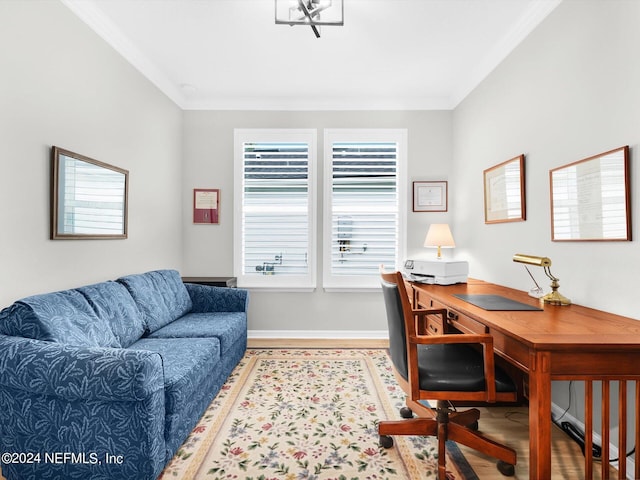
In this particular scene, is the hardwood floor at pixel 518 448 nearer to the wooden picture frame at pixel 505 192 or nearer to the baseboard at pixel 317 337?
the wooden picture frame at pixel 505 192

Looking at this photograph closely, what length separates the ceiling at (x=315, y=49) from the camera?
2359mm

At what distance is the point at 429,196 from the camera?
3.83m

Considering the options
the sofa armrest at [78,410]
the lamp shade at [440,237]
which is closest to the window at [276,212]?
the lamp shade at [440,237]

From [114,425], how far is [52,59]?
216 centimetres

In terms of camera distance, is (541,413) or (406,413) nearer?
(541,413)

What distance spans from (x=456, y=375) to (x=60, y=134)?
271 cm

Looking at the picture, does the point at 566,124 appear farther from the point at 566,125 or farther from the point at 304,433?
the point at 304,433

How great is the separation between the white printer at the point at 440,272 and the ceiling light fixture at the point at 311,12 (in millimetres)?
1872

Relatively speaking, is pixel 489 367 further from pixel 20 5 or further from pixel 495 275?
pixel 20 5

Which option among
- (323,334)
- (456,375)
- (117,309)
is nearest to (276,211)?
(323,334)

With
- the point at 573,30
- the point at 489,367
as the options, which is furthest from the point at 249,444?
the point at 573,30

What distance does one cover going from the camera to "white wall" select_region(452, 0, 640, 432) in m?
1.65

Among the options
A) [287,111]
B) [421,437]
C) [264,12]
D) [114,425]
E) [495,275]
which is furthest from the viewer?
[287,111]

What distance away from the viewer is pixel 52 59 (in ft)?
6.79
